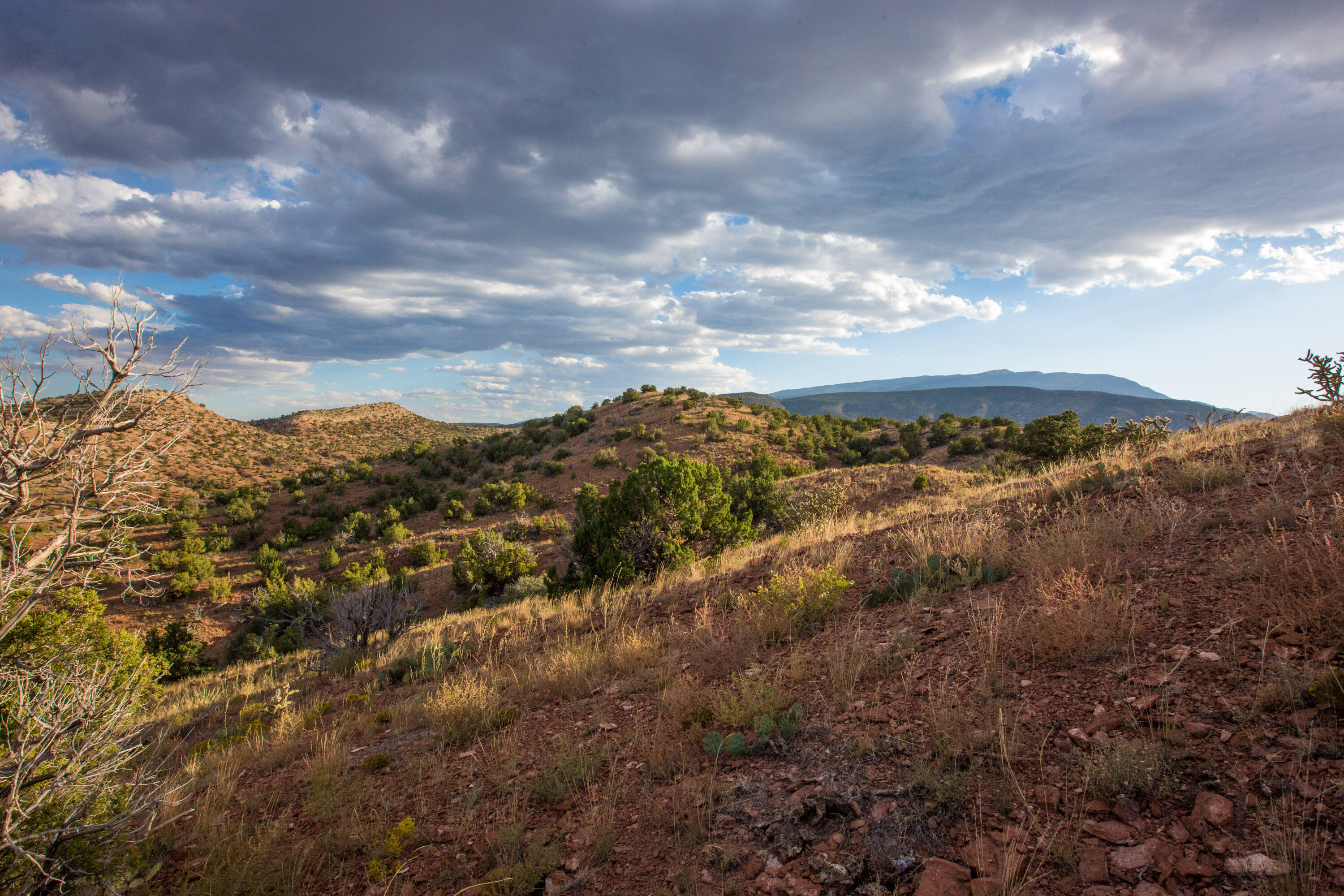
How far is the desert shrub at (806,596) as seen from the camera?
5711 millimetres

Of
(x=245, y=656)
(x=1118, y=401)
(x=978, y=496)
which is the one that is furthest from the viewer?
(x=1118, y=401)

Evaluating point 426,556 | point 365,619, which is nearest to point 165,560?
point 426,556

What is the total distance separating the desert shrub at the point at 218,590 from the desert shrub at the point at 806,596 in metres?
24.3

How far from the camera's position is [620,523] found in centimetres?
1159

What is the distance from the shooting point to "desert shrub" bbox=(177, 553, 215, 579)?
2156 cm

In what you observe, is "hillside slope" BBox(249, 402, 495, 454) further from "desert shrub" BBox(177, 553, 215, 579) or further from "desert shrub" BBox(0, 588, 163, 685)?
"desert shrub" BBox(0, 588, 163, 685)

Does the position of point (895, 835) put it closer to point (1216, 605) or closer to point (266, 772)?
point (1216, 605)

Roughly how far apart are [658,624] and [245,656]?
1727cm

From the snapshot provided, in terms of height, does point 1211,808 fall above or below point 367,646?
above

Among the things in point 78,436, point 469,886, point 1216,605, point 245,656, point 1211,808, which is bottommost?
point 245,656

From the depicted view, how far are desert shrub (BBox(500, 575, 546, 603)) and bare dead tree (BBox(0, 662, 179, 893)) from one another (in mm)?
10547

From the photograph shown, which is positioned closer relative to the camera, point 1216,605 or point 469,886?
point 469,886

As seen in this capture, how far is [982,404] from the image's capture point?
129 metres

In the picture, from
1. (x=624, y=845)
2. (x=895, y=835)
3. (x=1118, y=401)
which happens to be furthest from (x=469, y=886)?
(x=1118, y=401)
